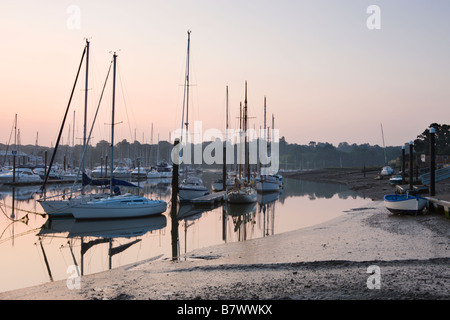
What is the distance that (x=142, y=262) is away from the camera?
15172 mm

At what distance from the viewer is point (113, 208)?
25.2m

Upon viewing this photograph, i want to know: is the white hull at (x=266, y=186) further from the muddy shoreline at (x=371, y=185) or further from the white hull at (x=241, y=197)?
the white hull at (x=241, y=197)

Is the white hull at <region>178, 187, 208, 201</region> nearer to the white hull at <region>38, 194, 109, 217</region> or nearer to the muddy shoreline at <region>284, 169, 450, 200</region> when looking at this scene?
the white hull at <region>38, 194, 109, 217</region>

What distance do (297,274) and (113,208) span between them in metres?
18.2

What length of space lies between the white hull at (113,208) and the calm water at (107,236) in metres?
0.46

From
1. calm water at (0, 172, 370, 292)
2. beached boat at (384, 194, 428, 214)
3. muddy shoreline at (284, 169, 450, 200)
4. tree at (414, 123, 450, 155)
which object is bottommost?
calm water at (0, 172, 370, 292)

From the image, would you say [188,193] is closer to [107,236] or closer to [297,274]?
[107,236]

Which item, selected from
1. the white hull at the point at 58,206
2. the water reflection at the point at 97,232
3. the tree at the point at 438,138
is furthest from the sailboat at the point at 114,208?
the tree at the point at 438,138

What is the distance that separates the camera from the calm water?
14.8 metres

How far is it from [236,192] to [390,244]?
23.2 m

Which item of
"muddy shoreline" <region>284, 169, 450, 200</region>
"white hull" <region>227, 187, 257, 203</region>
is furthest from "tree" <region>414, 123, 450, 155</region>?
"white hull" <region>227, 187, 257, 203</region>

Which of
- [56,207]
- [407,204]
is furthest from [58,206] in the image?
[407,204]

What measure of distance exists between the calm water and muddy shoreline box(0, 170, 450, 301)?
7.82 feet

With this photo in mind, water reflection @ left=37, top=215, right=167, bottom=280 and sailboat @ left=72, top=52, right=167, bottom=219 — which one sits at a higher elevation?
sailboat @ left=72, top=52, right=167, bottom=219
